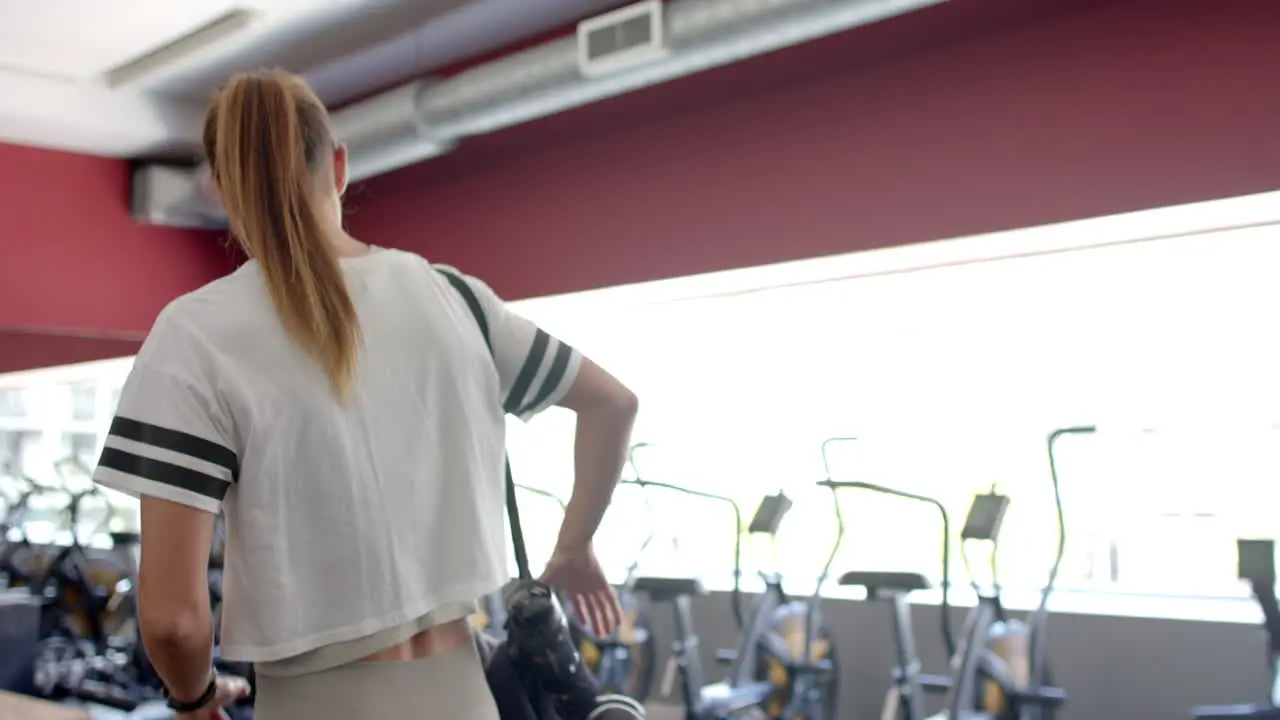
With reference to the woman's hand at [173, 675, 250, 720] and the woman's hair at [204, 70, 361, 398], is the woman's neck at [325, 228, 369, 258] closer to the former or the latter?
the woman's hair at [204, 70, 361, 398]

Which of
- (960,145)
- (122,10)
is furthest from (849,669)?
(122,10)

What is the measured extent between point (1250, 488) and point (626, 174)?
2602mm

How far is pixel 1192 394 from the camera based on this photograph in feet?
16.4

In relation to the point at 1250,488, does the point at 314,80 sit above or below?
above

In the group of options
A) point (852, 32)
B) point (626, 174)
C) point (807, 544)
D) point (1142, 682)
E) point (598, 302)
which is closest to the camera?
point (852, 32)

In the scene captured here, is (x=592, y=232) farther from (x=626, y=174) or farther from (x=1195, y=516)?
(x=1195, y=516)

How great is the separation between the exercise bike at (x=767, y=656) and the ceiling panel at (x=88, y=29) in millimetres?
2524

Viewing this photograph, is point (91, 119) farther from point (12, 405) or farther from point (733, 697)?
point (12, 405)

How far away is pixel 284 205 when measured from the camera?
46.0 inches

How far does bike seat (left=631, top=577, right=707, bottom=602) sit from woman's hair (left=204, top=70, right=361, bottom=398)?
13.3 feet

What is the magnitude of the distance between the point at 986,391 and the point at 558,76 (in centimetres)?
247

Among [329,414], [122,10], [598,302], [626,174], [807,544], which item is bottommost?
[807,544]

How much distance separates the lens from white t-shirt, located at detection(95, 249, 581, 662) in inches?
42.8

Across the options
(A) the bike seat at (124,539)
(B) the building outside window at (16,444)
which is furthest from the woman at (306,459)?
(B) the building outside window at (16,444)
